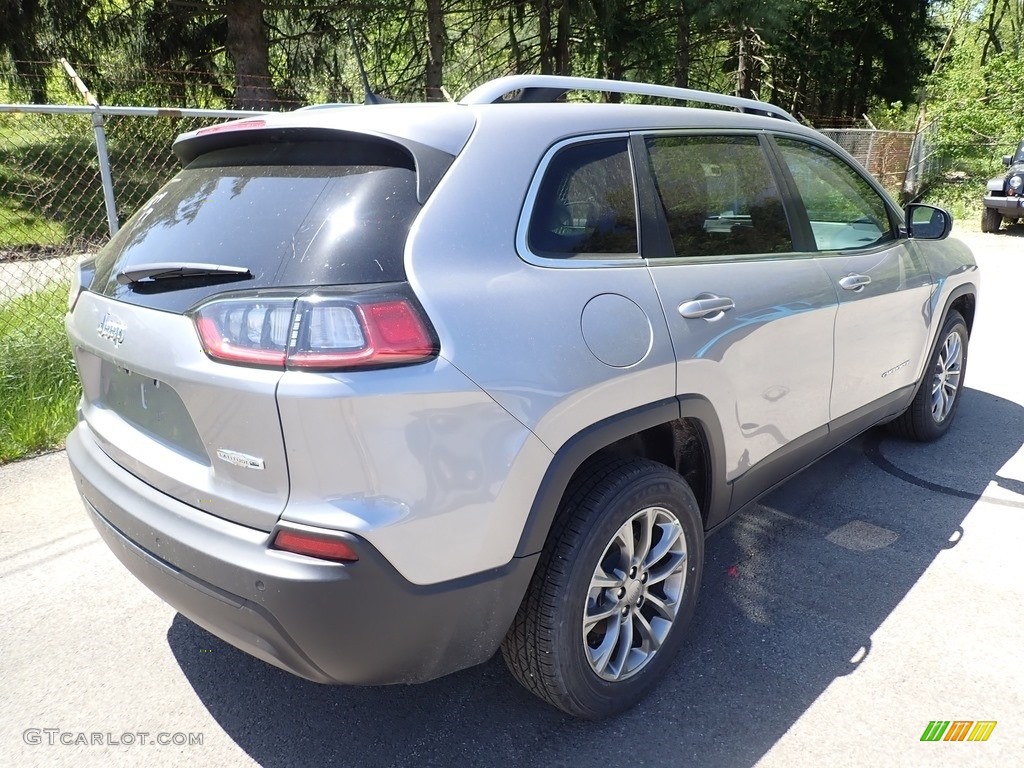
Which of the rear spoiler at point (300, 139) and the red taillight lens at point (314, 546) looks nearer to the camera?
the red taillight lens at point (314, 546)

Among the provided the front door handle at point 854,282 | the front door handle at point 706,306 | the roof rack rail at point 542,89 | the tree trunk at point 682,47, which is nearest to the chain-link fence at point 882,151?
the tree trunk at point 682,47

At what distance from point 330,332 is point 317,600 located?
61 cm

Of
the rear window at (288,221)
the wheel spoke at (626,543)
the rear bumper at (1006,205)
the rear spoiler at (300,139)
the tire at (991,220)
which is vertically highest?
the rear spoiler at (300,139)

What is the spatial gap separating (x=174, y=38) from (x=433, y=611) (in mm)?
14366

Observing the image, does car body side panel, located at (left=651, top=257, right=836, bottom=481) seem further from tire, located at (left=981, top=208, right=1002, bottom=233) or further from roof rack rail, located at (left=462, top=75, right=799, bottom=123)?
tire, located at (left=981, top=208, right=1002, bottom=233)

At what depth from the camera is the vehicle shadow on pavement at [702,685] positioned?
2367 millimetres

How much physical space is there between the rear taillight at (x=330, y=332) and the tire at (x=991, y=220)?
1619cm

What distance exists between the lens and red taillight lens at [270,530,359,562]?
182 centimetres

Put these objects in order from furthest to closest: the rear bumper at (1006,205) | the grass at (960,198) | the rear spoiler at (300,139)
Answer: the grass at (960,198), the rear bumper at (1006,205), the rear spoiler at (300,139)

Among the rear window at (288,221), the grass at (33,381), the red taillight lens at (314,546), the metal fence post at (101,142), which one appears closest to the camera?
the red taillight lens at (314,546)

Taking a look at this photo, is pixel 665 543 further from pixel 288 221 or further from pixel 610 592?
pixel 288 221

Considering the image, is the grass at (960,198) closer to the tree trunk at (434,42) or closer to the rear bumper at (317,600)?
the tree trunk at (434,42)

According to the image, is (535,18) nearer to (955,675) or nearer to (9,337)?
(9,337)

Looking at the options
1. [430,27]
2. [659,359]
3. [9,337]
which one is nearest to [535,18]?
[430,27]
